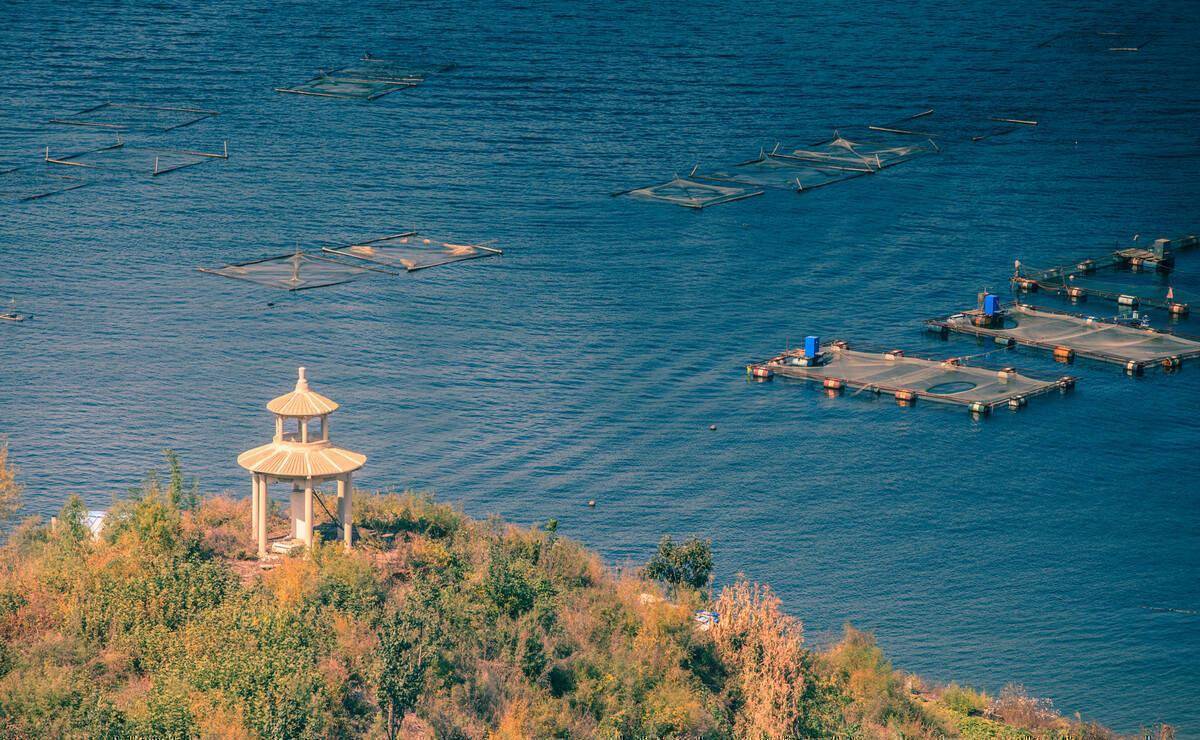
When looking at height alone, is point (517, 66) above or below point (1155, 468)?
above

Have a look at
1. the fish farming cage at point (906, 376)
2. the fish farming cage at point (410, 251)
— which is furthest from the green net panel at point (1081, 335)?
the fish farming cage at point (410, 251)

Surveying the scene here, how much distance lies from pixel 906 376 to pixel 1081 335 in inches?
732

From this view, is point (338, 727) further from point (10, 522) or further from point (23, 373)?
point (23, 373)

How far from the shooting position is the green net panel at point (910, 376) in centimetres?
12150

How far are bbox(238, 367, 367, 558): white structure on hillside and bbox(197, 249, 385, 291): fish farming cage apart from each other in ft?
233

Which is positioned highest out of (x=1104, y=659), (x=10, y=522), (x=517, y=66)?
(x=517, y=66)

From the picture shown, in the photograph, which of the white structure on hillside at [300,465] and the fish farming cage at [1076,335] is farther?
the fish farming cage at [1076,335]

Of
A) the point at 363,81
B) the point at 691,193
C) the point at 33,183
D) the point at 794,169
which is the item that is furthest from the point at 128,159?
the point at 794,169

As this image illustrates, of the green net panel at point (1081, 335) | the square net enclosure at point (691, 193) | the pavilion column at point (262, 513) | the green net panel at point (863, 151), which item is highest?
the green net panel at point (863, 151)

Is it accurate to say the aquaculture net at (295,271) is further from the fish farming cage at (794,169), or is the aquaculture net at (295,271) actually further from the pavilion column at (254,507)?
the pavilion column at (254,507)

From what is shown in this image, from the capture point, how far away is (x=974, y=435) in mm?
115812

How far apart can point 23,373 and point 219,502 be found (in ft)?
170

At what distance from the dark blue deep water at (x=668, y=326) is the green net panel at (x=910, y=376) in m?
1.75

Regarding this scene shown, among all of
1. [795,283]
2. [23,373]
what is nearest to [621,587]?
[23,373]
